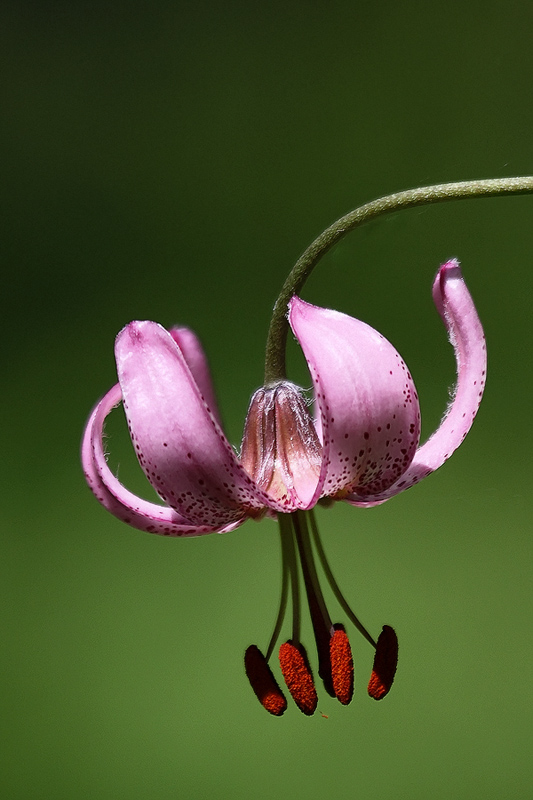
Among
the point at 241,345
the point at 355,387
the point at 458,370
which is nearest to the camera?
the point at 355,387

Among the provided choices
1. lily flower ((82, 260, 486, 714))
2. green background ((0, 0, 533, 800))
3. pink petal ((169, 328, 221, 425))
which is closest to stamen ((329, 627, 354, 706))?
lily flower ((82, 260, 486, 714))

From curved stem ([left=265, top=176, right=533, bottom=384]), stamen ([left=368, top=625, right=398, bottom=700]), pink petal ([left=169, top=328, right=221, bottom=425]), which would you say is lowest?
stamen ([left=368, top=625, right=398, bottom=700])

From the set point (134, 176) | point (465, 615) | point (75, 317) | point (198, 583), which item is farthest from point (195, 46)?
point (465, 615)

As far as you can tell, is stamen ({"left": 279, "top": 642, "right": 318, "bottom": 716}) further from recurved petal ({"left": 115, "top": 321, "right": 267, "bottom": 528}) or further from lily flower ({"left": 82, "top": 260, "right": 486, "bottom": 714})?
recurved petal ({"left": 115, "top": 321, "right": 267, "bottom": 528})

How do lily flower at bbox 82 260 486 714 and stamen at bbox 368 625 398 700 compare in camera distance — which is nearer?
lily flower at bbox 82 260 486 714

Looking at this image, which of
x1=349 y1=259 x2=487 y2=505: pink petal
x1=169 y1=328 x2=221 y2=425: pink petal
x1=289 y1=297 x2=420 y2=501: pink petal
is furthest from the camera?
x1=169 y1=328 x2=221 y2=425: pink petal

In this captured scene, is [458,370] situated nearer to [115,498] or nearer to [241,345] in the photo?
[115,498]

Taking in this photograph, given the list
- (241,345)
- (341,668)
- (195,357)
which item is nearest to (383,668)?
(341,668)

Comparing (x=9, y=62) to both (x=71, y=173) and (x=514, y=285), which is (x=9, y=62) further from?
(x=514, y=285)
